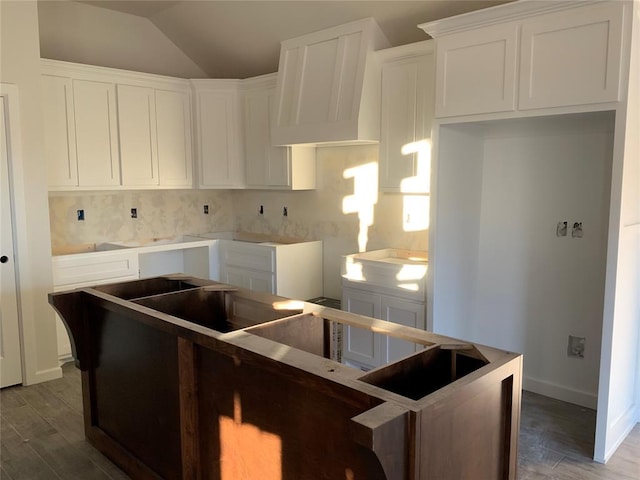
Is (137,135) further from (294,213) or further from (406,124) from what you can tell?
(406,124)

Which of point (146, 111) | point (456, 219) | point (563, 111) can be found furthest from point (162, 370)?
point (146, 111)

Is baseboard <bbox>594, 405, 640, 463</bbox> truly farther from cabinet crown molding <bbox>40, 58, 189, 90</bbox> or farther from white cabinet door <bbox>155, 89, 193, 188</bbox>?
cabinet crown molding <bbox>40, 58, 189, 90</bbox>

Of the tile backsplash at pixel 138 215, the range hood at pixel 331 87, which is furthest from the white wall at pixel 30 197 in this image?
the range hood at pixel 331 87

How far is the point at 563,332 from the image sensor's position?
134 inches

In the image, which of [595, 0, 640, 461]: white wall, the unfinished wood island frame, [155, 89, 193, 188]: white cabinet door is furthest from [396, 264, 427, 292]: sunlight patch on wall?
[155, 89, 193, 188]: white cabinet door

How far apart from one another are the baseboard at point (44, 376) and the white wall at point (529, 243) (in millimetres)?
2806

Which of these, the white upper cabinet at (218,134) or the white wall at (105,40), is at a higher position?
the white wall at (105,40)

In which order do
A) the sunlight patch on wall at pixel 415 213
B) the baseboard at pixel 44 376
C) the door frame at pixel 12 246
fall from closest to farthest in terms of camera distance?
the door frame at pixel 12 246 < the baseboard at pixel 44 376 < the sunlight patch on wall at pixel 415 213

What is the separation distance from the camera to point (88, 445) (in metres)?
2.84

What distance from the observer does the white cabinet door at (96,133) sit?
4227mm

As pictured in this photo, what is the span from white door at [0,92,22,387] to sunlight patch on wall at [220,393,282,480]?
7.84ft

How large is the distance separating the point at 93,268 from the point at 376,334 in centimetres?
233

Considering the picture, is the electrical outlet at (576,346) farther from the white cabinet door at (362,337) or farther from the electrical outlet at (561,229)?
the white cabinet door at (362,337)

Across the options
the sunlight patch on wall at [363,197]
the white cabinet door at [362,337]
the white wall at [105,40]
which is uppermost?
the white wall at [105,40]
